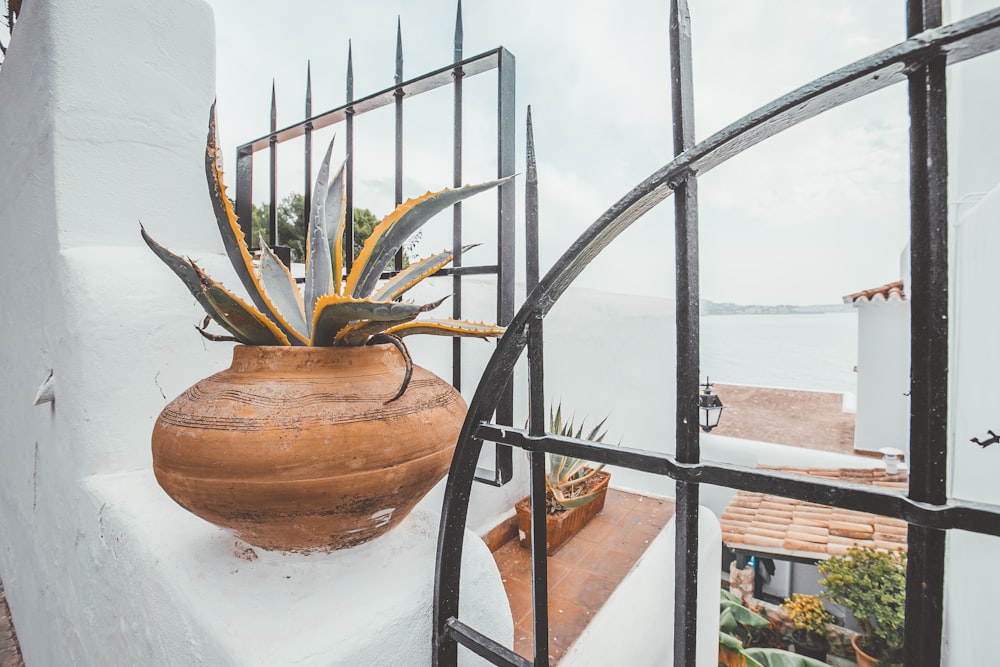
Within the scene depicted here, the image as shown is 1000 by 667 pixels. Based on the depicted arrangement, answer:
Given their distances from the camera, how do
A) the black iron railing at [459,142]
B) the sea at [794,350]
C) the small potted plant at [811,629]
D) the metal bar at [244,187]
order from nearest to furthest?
the black iron railing at [459,142]
the metal bar at [244,187]
the small potted plant at [811,629]
the sea at [794,350]

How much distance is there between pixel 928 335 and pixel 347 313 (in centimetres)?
50

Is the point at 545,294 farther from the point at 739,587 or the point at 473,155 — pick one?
the point at 739,587

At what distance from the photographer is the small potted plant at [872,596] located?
328cm

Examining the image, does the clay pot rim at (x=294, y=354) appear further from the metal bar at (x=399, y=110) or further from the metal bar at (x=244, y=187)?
the metal bar at (x=244, y=187)

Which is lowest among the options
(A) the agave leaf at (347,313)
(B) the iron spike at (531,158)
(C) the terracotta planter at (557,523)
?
(C) the terracotta planter at (557,523)

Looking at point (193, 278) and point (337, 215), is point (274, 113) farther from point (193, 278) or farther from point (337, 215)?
point (193, 278)

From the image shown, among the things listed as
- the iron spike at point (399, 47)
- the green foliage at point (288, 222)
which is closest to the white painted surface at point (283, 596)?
the iron spike at point (399, 47)

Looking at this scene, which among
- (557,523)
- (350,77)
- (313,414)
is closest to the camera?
(313,414)

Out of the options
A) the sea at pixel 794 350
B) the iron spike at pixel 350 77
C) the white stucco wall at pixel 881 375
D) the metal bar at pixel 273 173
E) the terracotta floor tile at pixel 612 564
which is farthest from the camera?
the sea at pixel 794 350

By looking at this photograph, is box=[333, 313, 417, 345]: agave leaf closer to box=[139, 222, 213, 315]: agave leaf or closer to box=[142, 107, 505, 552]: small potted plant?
box=[142, 107, 505, 552]: small potted plant

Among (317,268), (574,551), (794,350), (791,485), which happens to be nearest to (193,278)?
(317,268)

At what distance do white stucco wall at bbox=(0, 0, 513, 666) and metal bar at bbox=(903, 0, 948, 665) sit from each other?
1.55 ft

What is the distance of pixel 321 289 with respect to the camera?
2.13ft

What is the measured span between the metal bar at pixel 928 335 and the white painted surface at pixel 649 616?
1117 millimetres
